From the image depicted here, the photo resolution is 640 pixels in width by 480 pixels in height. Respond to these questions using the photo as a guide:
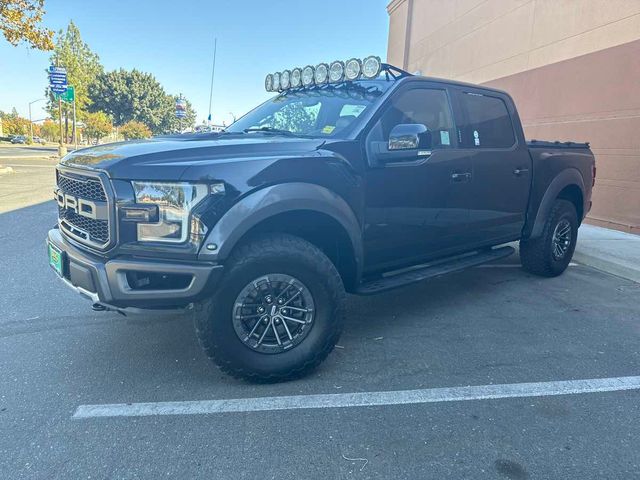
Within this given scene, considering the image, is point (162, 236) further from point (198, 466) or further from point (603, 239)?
point (603, 239)

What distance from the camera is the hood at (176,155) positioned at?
2344 mm

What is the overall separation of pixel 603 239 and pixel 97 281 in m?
7.26

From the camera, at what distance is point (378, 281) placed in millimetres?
3365

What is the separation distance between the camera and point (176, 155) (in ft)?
7.99

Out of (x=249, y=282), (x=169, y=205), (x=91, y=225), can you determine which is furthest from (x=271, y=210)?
(x=91, y=225)

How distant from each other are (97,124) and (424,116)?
179 feet

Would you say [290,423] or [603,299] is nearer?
[290,423]

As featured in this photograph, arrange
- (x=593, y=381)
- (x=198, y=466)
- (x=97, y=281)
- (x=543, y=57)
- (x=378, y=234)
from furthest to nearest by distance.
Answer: (x=543, y=57)
(x=378, y=234)
(x=593, y=381)
(x=97, y=281)
(x=198, y=466)

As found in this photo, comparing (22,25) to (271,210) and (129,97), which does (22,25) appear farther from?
(129,97)

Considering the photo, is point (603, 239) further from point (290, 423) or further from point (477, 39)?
point (477, 39)

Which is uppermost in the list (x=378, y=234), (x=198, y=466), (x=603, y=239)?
(x=378, y=234)

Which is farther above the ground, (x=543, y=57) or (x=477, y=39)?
(x=477, y=39)

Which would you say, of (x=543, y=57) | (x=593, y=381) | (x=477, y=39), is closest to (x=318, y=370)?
(x=593, y=381)

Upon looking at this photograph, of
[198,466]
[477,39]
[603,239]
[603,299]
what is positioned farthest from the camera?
[477,39]
